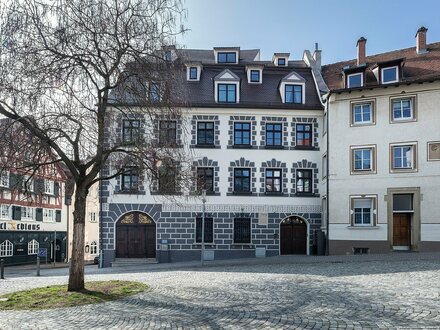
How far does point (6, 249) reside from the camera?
4338 cm

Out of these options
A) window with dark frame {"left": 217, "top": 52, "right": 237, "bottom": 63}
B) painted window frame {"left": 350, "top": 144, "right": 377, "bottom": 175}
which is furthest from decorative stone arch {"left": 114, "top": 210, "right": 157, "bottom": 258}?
window with dark frame {"left": 217, "top": 52, "right": 237, "bottom": 63}

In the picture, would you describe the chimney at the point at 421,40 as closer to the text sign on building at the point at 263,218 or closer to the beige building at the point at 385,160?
the beige building at the point at 385,160

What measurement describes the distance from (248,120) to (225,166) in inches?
139

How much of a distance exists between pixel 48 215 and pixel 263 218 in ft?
108

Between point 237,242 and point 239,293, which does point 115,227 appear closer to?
point 237,242

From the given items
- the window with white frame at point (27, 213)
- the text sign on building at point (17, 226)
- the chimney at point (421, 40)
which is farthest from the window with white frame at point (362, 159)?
the window with white frame at point (27, 213)

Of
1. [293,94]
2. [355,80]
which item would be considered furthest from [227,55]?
[355,80]

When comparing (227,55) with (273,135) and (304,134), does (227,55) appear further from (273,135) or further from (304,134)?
(304,134)

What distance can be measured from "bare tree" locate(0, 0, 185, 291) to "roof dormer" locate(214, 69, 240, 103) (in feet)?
54.2

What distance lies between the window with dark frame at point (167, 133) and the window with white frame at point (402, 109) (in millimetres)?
17051

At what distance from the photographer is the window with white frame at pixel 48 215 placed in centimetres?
5098

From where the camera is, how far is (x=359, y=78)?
28250 mm

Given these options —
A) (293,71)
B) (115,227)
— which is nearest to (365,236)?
(293,71)

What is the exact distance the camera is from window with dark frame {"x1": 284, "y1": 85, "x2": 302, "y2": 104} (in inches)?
1180
